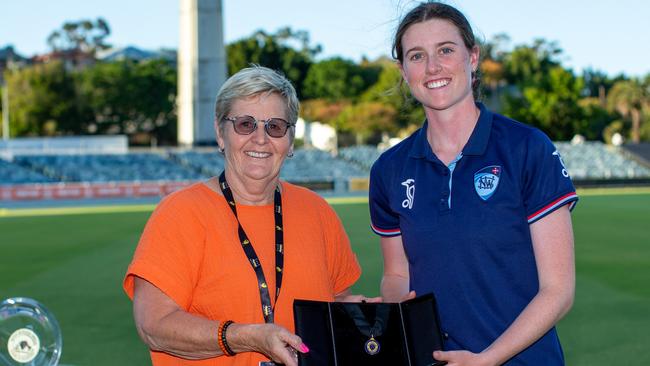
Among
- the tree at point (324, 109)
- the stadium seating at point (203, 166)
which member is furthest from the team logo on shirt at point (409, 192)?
the tree at point (324, 109)

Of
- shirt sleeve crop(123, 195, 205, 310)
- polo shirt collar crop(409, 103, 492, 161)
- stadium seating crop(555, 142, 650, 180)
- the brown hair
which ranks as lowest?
stadium seating crop(555, 142, 650, 180)

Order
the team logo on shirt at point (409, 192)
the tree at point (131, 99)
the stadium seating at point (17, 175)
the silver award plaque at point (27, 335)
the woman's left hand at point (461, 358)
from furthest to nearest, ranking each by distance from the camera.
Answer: the tree at point (131, 99)
the stadium seating at point (17, 175)
the silver award plaque at point (27, 335)
the team logo on shirt at point (409, 192)
the woman's left hand at point (461, 358)

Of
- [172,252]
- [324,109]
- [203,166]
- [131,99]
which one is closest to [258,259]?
[172,252]

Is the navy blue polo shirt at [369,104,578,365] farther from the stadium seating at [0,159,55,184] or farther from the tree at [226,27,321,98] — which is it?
the tree at [226,27,321,98]

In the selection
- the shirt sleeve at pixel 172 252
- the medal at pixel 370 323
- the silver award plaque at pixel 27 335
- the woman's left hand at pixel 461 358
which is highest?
the shirt sleeve at pixel 172 252

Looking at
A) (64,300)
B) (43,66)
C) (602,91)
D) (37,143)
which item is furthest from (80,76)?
(64,300)

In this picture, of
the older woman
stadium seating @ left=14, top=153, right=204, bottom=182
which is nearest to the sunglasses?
the older woman

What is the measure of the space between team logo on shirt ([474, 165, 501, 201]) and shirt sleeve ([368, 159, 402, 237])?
0.47 meters

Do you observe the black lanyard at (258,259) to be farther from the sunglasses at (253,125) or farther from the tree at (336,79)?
the tree at (336,79)

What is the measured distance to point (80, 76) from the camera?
3073 inches

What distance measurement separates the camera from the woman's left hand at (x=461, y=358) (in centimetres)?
271

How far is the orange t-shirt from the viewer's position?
3049 mm

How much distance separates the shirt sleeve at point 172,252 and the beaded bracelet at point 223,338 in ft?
0.75

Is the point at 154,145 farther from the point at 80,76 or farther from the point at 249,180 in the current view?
the point at 249,180
